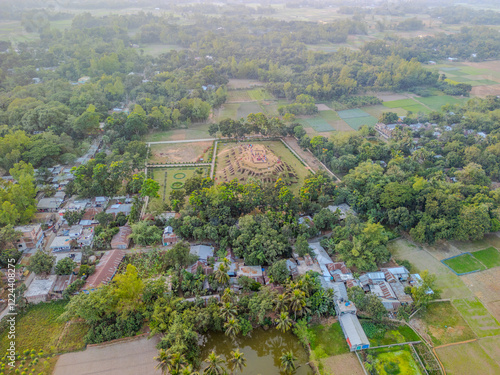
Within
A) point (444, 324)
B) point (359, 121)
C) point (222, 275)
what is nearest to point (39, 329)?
point (222, 275)

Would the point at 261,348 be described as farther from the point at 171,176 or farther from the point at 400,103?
the point at 400,103

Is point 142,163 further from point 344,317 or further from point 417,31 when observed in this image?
point 417,31

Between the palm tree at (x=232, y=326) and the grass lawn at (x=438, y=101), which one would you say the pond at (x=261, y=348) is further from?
the grass lawn at (x=438, y=101)

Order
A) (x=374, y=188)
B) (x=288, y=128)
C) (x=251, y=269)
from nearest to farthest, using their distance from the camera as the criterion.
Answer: (x=251, y=269) < (x=374, y=188) < (x=288, y=128)

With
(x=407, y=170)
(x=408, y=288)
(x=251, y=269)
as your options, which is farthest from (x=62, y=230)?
(x=407, y=170)

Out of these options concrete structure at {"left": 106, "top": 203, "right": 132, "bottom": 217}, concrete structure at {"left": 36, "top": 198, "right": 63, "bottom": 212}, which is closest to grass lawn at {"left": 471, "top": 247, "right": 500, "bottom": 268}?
concrete structure at {"left": 106, "top": 203, "right": 132, "bottom": 217}

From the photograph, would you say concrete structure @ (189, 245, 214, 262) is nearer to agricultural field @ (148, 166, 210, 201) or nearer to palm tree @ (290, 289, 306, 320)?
palm tree @ (290, 289, 306, 320)
